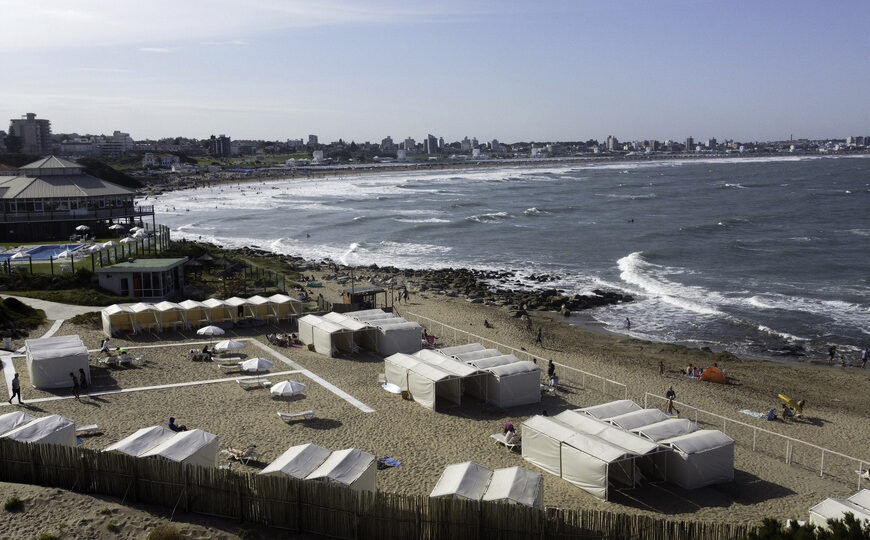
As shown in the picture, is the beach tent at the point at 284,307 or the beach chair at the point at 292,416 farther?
the beach tent at the point at 284,307

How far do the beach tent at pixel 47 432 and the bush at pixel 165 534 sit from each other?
15.3ft

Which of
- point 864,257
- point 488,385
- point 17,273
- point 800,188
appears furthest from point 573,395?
point 800,188

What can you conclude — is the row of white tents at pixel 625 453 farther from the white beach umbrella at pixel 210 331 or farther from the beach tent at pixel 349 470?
the white beach umbrella at pixel 210 331

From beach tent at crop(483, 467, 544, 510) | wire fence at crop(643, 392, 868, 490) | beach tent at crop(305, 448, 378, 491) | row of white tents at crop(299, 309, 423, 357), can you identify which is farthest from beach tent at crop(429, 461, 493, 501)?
row of white tents at crop(299, 309, 423, 357)

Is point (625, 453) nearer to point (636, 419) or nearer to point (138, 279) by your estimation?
point (636, 419)

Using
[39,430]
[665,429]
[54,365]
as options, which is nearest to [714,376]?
[665,429]

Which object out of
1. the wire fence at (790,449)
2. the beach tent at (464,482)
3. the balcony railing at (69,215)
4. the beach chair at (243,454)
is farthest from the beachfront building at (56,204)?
the beach tent at (464,482)

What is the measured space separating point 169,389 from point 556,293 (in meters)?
22.7

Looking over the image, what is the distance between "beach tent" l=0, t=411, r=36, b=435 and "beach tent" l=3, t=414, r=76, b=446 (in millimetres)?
155

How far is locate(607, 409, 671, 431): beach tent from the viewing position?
51.5 ft

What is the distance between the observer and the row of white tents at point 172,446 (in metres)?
12.7

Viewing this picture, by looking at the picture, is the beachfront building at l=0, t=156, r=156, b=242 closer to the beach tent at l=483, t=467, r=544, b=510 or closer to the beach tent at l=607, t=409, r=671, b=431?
the beach tent at l=607, t=409, r=671, b=431

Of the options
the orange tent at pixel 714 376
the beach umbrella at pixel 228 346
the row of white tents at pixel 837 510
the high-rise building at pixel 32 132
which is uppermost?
the high-rise building at pixel 32 132

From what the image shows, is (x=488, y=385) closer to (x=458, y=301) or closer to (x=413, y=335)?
(x=413, y=335)
